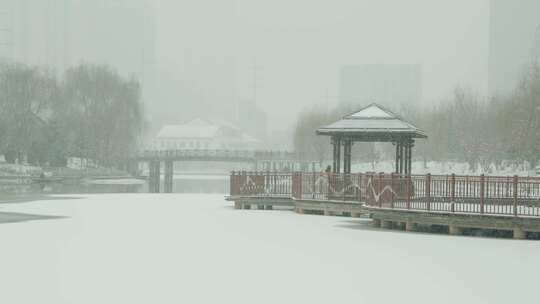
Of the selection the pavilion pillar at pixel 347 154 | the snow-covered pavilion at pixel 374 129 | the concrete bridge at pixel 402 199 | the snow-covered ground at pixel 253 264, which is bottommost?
the snow-covered ground at pixel 253 264

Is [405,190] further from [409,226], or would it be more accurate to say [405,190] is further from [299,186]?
[299,186]

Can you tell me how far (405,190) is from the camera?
79.5 ft

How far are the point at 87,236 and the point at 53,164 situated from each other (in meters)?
57.2

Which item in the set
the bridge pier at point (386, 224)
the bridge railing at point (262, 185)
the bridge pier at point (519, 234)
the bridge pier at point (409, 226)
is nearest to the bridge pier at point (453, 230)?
the bridge pier at point (409, 226)

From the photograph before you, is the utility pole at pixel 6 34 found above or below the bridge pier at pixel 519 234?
above

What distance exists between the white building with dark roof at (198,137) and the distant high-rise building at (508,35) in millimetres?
55013

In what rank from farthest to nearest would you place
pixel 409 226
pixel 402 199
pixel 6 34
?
pixel 6 34, pixel 402 199, pixel 409 226

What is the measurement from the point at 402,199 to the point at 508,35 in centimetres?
15922

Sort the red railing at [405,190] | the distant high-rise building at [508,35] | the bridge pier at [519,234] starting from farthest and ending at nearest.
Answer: the distant high-rise building at [508,35], the red railing at [405,190], the bridge pier at [519,234]

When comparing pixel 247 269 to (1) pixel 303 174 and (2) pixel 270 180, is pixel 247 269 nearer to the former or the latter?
(1) pixel 303 174

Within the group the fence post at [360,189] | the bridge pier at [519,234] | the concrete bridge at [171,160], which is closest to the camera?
the bridge pier at [519,234]

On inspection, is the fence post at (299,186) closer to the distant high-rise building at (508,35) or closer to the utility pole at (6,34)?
the utility pole at (6,34)

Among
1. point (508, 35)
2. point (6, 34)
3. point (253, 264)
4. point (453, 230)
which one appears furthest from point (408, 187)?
point (508, 35)

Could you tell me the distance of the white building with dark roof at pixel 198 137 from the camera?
538ft
